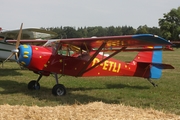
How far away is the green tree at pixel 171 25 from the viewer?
90562 mm

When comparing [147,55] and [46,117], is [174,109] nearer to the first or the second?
[46,117]

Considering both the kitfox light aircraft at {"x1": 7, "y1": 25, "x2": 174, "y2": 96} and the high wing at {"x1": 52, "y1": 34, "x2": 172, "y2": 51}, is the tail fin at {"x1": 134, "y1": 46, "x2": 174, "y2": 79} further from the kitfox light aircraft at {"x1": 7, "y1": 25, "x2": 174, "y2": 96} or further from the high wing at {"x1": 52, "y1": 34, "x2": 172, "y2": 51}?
the high wing at {"x1": 52, "y1": 34, "x2": 172, "y2": 51}

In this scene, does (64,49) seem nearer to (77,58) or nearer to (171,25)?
(77,58)

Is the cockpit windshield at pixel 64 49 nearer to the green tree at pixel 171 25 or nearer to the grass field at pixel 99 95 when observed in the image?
the grass field at pixel 99 95

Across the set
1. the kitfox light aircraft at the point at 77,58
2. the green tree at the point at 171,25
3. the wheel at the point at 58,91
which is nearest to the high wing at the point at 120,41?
the kitfox light aircraft at the point at 77,58

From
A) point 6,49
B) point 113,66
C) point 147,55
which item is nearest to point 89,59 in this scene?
point 113,66

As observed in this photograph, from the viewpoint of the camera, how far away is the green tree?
90.6 meters

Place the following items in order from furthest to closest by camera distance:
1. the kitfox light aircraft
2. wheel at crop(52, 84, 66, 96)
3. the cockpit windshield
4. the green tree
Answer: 1. the green tree
2. the cockpit windshield
3. wheel at crop(52, 84, 66, 96)
4. the kitfox light aircraft

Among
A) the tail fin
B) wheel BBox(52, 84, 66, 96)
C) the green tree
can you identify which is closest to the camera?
wheel BBox(52, 84, 66, 96)

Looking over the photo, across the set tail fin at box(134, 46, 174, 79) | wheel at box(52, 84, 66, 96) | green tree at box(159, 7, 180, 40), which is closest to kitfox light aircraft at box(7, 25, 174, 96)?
wheel at box(52, 84, 66, 96)

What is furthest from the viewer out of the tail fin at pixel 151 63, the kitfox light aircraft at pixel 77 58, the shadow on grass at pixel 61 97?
the tail fin at pixel 151 63

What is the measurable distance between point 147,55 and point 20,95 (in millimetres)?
5541

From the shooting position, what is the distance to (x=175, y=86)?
34.0 feet

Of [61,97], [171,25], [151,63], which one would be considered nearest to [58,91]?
[61,97]
